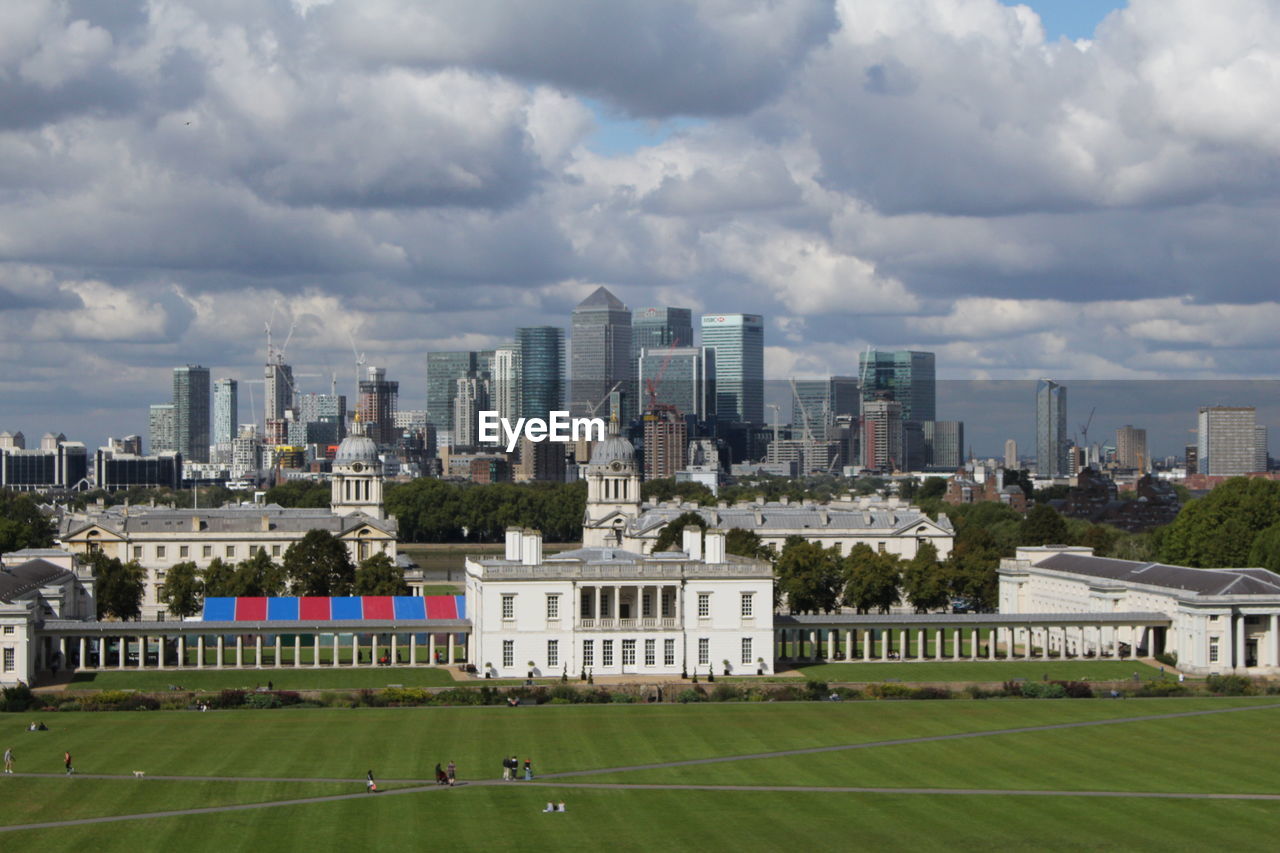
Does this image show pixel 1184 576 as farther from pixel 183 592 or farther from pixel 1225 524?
pixel 183 592

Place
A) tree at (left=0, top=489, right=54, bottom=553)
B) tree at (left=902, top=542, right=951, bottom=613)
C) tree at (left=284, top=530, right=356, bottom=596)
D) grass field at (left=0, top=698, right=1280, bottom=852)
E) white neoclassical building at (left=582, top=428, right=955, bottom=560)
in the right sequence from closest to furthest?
grass field at (left=0, top=698, right=1280, bottom=852) < tree at (left=284, top=530, right=356, bottom=596) < tree at (left=902, top=542, right=951, bottom=613) < tree at (left=0, top=489, right=54, bottom=553) < white neoclassical building at (left=582, top=428, right=955, bottom=560)

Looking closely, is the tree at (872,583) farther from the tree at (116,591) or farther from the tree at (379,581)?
the tree at (116,591)

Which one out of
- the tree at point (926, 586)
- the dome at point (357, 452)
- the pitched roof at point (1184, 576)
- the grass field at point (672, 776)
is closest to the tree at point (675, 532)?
the tree at point (926, 586)

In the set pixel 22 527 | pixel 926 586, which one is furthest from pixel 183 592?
pixel 926 586

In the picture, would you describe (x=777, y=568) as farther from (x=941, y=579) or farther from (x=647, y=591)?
(x=647, y=591)

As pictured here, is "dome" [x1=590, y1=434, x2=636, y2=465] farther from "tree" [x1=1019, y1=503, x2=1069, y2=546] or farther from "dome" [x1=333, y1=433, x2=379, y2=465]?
"tree" [x1=1019, y1=503, x2=1069, y2=546]

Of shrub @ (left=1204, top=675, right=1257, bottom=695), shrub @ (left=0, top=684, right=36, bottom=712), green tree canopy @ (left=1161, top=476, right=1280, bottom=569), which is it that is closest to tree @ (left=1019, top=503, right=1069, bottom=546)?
green tree canopy @ (left=1161, top=476, right=1280, bottom=569)
